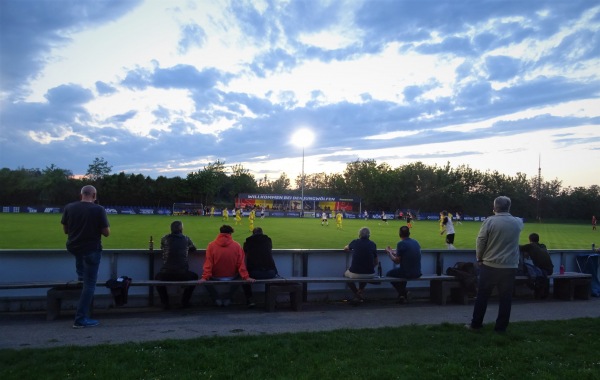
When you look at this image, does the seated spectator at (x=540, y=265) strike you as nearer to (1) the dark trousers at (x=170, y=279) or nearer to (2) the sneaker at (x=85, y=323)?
(1) the dark trousers at (x=170, y=279)

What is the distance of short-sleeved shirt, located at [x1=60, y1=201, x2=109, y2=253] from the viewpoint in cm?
700

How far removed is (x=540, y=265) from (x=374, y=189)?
316ft

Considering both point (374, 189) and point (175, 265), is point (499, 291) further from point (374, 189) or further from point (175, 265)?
point (374, 189)

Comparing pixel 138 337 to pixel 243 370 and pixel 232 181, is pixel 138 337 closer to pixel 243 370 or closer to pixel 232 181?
pixel 243 370

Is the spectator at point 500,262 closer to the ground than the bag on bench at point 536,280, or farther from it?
farther from it

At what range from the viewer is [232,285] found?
29.3 feet

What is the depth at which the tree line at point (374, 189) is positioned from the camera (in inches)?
3332

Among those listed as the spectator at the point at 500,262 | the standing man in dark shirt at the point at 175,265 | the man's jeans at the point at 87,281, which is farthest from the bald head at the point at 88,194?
the spectator at the point at 500,262

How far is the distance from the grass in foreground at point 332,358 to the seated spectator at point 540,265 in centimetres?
360

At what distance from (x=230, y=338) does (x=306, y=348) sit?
105 centimetres

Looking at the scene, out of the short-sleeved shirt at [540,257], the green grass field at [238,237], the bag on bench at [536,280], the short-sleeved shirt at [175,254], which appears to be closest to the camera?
the short-sleeved shirt at [175,254]

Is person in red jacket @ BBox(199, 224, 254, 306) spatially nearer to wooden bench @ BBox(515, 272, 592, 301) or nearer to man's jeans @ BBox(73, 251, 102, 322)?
man's jeans @ BBox(73, 251, 102, 322)

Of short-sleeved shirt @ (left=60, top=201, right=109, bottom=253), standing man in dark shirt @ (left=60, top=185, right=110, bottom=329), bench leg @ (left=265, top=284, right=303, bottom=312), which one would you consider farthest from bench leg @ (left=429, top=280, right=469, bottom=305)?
short-sleeved shirt @ (left=60, top=201, right=109, bottom=253)

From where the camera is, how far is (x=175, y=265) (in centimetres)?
851
